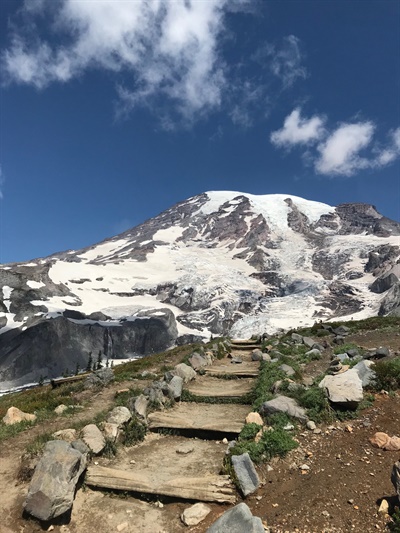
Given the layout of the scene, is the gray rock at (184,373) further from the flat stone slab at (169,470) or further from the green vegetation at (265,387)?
the flat stone slab at (169,470)

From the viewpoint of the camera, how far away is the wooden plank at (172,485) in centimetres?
736

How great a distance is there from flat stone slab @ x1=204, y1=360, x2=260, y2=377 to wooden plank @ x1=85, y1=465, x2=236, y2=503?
10.0 m

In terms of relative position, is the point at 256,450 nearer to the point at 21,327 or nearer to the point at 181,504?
the point at 181,504

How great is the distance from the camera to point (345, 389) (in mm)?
10336

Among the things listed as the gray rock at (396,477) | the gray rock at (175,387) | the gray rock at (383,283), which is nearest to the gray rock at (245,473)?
the gray rock at (396,477)

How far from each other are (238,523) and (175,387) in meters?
8.61

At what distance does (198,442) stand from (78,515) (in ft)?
13.7

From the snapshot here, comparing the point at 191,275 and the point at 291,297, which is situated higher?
the point at 191,275

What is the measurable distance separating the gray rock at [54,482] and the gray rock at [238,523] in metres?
2.72

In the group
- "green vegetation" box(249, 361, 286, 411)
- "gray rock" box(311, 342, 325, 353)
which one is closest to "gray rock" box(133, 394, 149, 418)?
"green vegetation" box(249, 361, 286, 411)

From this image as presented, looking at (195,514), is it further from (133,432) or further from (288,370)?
(288,370)

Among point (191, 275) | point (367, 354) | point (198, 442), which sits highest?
point (191, 275)

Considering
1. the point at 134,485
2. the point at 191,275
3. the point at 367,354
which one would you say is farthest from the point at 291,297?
the point at 134,485

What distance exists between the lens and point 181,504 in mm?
7395
